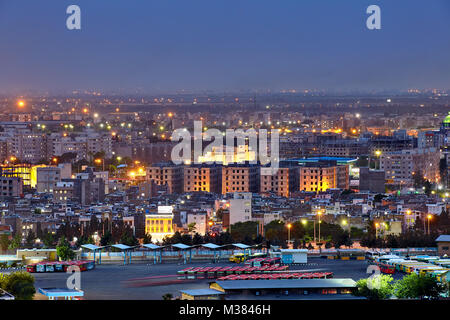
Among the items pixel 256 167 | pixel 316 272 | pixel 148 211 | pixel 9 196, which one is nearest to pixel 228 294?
pixel 316 272

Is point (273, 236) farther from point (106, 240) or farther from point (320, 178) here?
point (320, 178)

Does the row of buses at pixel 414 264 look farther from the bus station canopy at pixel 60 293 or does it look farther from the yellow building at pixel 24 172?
the yellow building at pixel 24 172

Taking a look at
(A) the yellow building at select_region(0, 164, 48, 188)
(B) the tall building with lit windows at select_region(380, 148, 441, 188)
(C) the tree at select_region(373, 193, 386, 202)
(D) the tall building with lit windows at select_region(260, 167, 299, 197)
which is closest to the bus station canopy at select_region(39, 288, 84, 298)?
(C) the tree at select_region(373, 193, 386, 202)

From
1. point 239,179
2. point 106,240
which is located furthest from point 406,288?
point 239,179

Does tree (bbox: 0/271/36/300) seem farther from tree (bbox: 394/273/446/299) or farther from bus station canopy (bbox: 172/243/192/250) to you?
bus station canopy (bbox: 172/243/192/250)

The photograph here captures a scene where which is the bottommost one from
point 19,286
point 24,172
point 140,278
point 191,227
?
point 191,227

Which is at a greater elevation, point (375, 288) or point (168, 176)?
point (375, 288)

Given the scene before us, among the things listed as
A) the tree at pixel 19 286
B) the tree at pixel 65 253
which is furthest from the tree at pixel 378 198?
the tree at pixel 19 286
